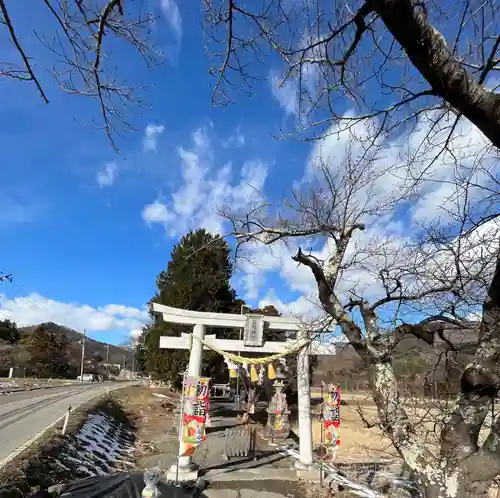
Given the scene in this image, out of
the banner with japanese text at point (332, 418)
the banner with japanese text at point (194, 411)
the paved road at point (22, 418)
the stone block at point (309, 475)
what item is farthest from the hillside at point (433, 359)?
the paved road at point (22, 418)

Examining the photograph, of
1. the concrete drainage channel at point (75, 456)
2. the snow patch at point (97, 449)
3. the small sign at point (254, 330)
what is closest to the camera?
the concrete drainage channel at point (75, 456)

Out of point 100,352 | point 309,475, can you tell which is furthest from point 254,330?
point 100,352

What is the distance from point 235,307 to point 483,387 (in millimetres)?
24324

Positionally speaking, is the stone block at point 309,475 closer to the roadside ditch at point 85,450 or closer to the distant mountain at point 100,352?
the roadside ditch at point 85,450

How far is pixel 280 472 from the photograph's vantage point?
35.3 feet

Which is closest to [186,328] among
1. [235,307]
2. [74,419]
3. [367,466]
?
[235,307]

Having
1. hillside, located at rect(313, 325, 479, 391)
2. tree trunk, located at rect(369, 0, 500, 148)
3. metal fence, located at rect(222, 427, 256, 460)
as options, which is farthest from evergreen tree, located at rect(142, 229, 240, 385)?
tree trunk, located at rect(369, 0, 500, 148)

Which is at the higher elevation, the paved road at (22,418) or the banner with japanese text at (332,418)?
the banner with japanese text at (332,418)

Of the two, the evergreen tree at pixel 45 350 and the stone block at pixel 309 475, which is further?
the evergreen tree at pixel 45 350

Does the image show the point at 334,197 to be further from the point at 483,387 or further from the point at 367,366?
the point at 483,387

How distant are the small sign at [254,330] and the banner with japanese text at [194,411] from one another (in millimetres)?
1599

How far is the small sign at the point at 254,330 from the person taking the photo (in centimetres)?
1109

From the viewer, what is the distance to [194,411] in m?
9.71

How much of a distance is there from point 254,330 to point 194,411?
256cm
